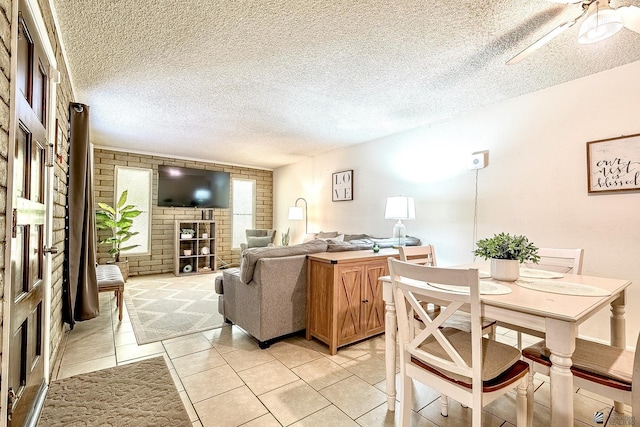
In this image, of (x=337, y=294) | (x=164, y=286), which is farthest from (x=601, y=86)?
(x=164, y=286)

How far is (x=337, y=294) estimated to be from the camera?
243cm

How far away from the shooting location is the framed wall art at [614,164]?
2.41 meters

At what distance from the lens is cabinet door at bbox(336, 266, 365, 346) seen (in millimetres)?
2471

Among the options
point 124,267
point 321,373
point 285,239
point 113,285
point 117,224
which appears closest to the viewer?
point 321,373

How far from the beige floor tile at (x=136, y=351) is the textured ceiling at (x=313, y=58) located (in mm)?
2406

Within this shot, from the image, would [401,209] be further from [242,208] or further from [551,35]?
[242,208]

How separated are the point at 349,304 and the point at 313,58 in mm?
2054

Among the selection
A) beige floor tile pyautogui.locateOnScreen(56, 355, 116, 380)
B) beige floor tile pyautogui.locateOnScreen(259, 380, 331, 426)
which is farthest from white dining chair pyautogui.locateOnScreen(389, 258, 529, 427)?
beige floor tile pyautogui.locateOnScreen(56, 355, 116, 380)

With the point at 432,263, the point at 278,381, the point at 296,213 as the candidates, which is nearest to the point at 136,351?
the point at 278,381

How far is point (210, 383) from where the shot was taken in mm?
2018

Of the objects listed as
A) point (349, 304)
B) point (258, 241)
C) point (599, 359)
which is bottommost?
point (349, 304)

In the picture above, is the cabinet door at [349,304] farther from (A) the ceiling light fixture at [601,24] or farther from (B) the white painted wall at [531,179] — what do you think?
(A) the ceiling light fixture at [601,24]

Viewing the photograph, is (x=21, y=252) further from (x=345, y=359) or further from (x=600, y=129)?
(x=600, y=129)

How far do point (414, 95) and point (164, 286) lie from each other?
4540 mm
